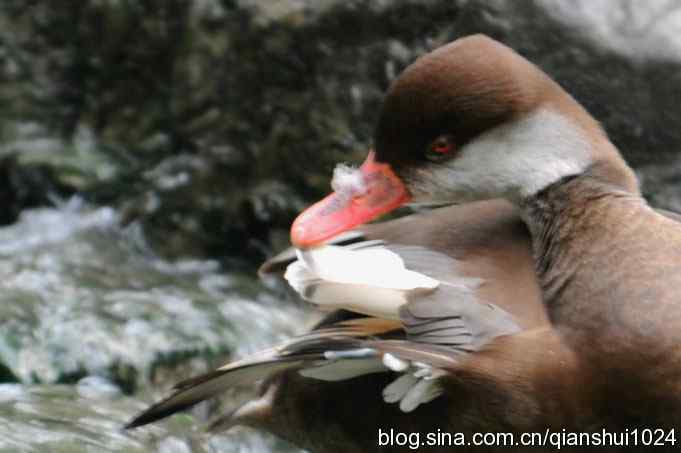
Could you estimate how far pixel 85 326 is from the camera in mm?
4168

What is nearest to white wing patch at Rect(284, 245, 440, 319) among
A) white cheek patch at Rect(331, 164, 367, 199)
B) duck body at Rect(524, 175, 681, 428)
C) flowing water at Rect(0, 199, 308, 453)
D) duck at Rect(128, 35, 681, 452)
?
duck at Rect(128, 35, 681, 452)

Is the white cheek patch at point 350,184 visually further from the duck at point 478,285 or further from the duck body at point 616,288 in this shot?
the duck body at point 616,288

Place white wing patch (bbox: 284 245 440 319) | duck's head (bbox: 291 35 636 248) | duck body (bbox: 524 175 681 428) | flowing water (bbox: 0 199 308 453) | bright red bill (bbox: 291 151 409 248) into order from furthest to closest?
1. flowing water (bbox: 0 199 308 453)
2. bright red bill (bbox: 291 151 409 248)
3. duck's head (bbox: 291 35 636 248)
4. white wing patch (bbox: 284 245 440 319)
5. duck body (bbox: 524 175 681 428)

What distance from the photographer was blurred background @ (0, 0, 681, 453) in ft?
13.3

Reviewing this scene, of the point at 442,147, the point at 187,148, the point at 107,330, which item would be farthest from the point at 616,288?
the point at 187,148

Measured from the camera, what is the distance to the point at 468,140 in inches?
114

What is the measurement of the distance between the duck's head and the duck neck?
2 centimetres

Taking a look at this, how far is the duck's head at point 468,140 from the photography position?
9.30ft

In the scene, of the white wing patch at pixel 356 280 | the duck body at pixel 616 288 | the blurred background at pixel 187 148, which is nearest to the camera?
the duck body at pixel 616 288

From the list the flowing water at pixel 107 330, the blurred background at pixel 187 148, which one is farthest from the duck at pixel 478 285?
the blurred background at pixel 187 148

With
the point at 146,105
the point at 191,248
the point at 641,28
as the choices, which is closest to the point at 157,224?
the point at 191,248

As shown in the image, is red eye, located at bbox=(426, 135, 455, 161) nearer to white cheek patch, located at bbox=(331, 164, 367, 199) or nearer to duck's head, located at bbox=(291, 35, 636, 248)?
duck's head, located at bbox=(291, 35, 636, 248)

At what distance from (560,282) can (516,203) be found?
0.93 feet

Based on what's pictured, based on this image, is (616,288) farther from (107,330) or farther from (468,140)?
(107,330)
